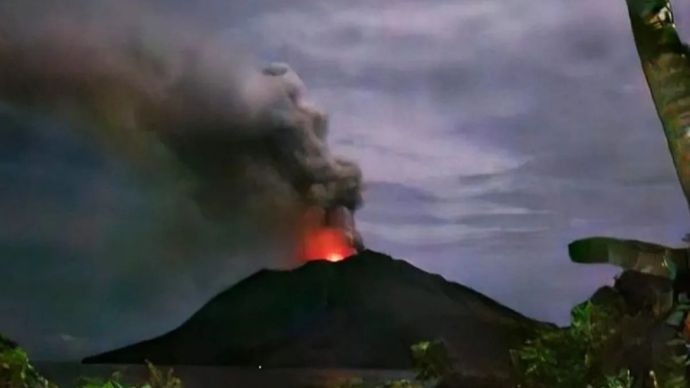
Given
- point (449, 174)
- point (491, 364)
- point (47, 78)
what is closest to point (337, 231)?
point (449, 174)

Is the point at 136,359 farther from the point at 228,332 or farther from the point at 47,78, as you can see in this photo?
the point at 47,78

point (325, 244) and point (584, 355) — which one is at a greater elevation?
point (325, 244)

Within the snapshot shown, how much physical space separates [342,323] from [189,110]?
A: 77 cm

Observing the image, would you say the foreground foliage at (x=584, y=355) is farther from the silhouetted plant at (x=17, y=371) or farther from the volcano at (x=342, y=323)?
the silhouetted plant at (x=17, y=371)

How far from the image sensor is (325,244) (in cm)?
296

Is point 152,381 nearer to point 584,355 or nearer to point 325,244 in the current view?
point 325,244

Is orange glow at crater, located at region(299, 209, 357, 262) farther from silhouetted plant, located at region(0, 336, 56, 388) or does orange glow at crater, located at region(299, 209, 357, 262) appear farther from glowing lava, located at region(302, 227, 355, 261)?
silhouetted plant, located at region(0, 336, 56, 388)

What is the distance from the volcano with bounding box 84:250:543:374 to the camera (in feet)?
9.50

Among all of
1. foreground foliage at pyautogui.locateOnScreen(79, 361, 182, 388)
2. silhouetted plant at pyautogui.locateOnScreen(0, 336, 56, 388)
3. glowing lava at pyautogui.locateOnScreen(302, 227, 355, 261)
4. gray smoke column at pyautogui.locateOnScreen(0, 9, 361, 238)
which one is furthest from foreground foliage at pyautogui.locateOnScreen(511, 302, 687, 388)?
silhouetted plant at pyautogui.locateOnScreen(0, 336, 56, 388)

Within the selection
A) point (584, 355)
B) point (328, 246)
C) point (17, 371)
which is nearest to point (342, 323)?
point (328, 246)

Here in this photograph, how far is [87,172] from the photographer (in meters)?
2.98

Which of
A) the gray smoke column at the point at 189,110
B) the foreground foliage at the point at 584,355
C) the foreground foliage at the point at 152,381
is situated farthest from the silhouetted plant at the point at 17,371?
the foreground foliage at the point at 584,355

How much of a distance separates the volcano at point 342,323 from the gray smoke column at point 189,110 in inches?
8.4

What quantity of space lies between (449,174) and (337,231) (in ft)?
1.22
